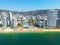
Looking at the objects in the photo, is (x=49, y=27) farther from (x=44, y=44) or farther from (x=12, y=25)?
(x=44, y=44)

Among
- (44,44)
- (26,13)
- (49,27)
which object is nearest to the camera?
(44,44)

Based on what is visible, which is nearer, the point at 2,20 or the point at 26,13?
the point at 2,20

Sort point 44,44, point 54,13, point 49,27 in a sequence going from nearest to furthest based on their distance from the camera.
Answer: point 44,44, point 49,27, point 54,13

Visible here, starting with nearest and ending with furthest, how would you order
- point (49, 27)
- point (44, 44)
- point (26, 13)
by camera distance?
point (44, 44) → point (49, 27) → point (26, 13)

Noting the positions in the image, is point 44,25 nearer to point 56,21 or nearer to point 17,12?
point 56,21

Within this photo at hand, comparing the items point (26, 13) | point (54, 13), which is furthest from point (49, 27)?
point (26, 13)

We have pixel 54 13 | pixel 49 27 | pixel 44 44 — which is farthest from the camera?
pixel 54 13

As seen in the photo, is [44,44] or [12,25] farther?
[12,25]

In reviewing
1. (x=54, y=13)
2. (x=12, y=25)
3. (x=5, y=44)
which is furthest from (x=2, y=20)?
(x=5, y=44)
